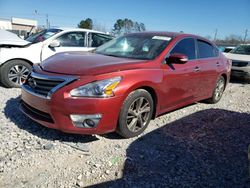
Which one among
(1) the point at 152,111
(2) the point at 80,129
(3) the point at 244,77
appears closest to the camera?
(2) the point at 80,129

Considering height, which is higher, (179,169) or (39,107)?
(39,107)

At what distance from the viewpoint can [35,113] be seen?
3725 millimetres

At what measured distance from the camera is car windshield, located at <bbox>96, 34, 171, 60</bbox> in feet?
14.3

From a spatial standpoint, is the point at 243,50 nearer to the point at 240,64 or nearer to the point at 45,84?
the point at 240,64

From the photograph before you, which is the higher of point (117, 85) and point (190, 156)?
point (117, 85)

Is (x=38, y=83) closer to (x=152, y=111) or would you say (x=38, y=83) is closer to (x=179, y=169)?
(x=152, y=111)

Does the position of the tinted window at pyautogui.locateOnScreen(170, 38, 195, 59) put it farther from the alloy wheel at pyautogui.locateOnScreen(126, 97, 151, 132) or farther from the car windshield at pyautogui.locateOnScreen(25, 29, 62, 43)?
the car windshield at pyautogui.locateOnScreen(25, 29, 62, 43)

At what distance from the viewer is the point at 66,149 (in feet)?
11.4

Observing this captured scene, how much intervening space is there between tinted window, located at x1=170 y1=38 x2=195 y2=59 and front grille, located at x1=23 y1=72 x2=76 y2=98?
6.35ft

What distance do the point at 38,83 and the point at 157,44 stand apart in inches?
80.1

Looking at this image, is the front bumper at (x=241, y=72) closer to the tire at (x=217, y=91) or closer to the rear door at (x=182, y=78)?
the tire at (x=217, y=91)

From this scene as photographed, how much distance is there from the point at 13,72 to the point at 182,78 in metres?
3.87

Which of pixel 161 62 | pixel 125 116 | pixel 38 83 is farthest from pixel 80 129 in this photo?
pixel 161 62

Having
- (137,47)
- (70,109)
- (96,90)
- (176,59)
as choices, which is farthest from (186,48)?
(70,109)
